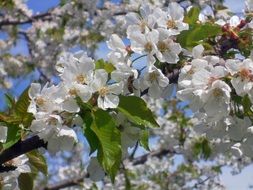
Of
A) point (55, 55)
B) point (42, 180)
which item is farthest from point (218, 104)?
point (42, 180)

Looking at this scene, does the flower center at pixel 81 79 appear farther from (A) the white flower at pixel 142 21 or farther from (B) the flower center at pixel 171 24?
(B) the flower center at pixel 171 24

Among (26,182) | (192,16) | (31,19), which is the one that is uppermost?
(192,16)

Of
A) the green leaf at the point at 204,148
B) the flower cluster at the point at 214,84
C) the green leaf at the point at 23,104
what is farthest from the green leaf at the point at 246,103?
the green leaf at the point at 204,148

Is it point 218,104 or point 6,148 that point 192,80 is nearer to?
point 218,104

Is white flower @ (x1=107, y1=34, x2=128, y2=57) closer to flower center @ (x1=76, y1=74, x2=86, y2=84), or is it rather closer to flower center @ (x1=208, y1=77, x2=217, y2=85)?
flower center @ (x1=76, y1=74, x2=86, y2=84)

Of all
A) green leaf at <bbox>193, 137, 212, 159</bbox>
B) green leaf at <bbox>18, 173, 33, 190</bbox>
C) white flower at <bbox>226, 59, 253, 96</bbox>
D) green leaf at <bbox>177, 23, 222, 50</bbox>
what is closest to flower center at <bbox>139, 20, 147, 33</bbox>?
green leaf at <bbox>177, 23, 222, 50</bbox>

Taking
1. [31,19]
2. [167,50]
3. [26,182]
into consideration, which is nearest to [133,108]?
[167,50]

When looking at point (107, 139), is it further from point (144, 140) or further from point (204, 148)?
point (204, 148)

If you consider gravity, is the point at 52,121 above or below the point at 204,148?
above
